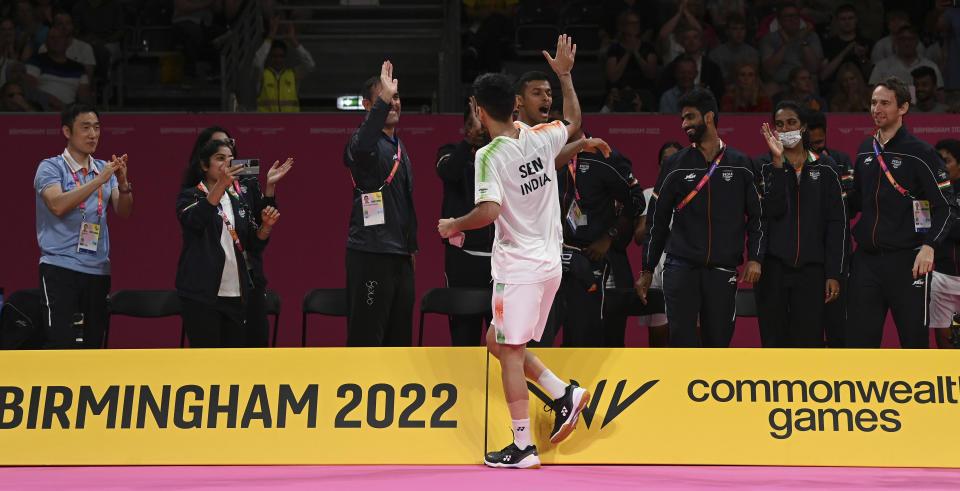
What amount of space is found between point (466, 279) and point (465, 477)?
298cm

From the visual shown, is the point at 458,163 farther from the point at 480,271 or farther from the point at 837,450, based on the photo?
the point at 837,450

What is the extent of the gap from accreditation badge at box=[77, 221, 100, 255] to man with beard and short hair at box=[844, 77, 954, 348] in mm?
5177

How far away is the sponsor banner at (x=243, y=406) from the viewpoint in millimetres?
5543

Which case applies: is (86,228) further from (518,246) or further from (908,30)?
(908,30)

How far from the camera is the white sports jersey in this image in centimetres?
537

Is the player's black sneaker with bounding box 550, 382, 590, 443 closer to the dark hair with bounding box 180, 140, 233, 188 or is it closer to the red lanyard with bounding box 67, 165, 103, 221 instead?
the dark hair with bounding box 180, 140, 233, 188

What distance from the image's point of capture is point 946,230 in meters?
6.88

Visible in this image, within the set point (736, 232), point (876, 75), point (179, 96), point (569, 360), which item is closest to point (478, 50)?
point (179, 96)

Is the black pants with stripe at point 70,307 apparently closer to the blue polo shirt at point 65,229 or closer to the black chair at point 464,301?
the blue polo shirt at point 65,229

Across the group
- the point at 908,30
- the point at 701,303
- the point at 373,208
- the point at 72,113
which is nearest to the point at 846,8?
the point at 908,30

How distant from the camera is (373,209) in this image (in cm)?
675

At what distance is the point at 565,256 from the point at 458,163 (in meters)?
1.00

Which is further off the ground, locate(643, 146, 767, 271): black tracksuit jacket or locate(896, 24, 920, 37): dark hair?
locate(896, 24, 920, 37): dark hair

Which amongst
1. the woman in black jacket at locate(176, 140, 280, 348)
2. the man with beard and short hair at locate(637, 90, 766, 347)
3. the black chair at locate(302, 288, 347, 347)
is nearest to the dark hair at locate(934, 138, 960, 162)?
the man with beard and short hair at locate(637, 90, 766, 347)
